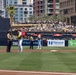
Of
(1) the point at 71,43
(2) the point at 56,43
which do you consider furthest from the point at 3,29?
(1) the point at 71,43

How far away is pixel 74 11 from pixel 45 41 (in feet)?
210

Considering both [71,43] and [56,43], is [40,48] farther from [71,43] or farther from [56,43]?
[71,43]

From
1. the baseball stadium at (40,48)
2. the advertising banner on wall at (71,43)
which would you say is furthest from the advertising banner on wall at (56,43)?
the advertising banner on wall at (71,43)

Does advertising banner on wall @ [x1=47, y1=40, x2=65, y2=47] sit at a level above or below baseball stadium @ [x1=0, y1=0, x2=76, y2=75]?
below

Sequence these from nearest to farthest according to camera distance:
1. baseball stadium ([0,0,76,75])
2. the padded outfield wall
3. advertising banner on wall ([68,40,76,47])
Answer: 1. baseball stadium ([0,0,76,75])
2. advertising banner on wall ([68,40,76,47])
3. the padded outfield wall

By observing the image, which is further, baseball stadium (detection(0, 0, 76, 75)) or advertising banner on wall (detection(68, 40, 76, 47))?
advertising banner on wall (detection(68, 40, 76, 47))

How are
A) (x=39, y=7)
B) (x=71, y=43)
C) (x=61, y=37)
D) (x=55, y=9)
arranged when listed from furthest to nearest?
(x=39, y=7), (x=55, y=9), (x=61, y=37), (x=71, y=43)

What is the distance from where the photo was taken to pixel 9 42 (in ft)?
102

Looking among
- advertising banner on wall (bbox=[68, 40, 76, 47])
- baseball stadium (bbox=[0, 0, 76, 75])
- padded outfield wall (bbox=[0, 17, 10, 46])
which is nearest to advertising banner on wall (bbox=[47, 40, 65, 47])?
baseball stadium (bbox=[0, 0, 76, 75])

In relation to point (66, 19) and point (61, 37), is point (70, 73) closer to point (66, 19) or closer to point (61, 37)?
point (61, 37)

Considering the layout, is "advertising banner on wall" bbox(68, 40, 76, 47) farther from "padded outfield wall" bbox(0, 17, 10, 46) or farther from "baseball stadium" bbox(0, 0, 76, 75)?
"padded outfield wall" bbox(0, 17, 10, 46)

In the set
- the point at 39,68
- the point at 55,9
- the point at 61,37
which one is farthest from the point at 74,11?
the point at 39,68

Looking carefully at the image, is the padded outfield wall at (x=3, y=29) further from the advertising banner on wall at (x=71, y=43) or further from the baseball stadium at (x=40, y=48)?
the advertising banner on wall at (x=71, y=43)

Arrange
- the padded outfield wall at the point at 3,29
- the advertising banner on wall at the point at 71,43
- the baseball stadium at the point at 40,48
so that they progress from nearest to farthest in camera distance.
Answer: the baseball stadium at the point at 40,48 < the advertising banner on wall at the point at 71,43 < the padded outfield wall at the point at 3,29
